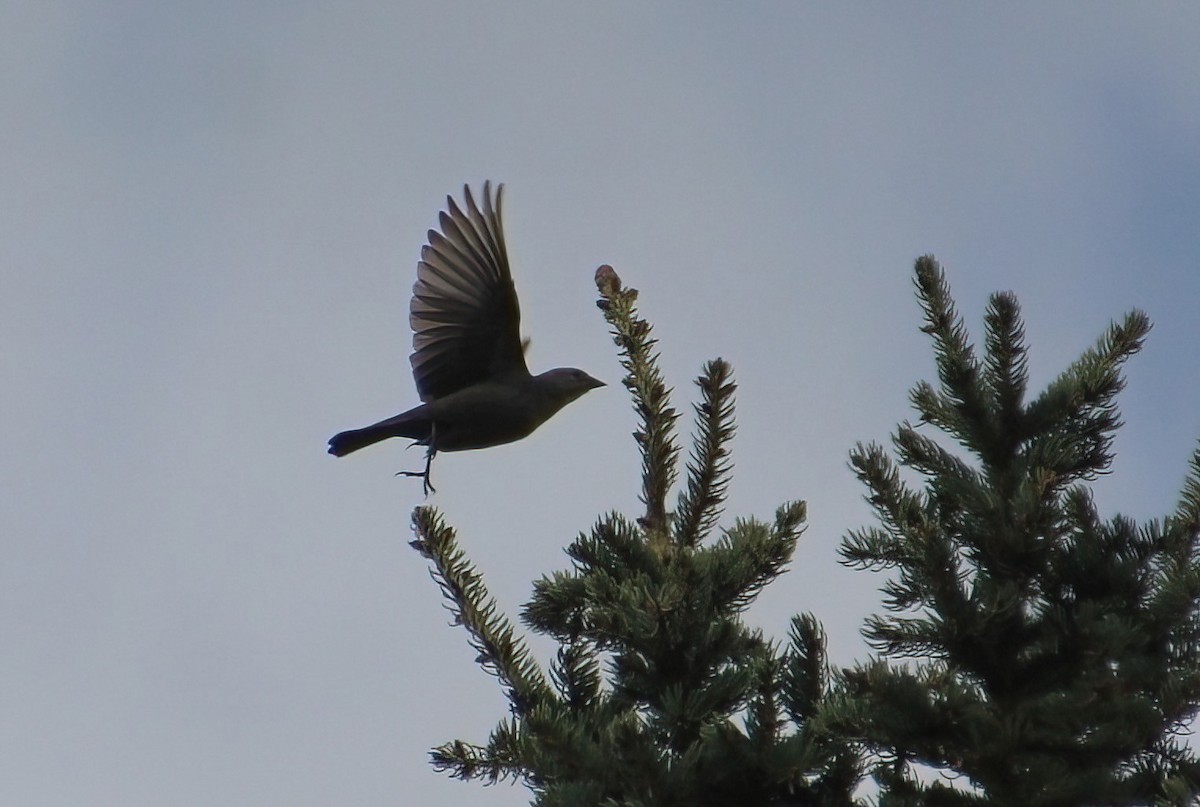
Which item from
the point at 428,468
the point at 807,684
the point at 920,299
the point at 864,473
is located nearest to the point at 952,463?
the point at 864,473

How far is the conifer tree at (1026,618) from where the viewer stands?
322 cm

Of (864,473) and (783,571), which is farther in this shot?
(864,473)

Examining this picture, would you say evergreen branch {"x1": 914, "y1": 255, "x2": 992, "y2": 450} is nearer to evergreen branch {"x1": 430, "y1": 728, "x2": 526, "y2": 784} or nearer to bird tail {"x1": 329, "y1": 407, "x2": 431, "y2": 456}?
evergreen branch {"x1": 430, "y1": 728, "x2": 526, "y2": 784}

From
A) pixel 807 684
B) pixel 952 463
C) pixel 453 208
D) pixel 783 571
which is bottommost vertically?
pixel 807 684

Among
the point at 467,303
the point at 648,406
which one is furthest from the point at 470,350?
the point at 648,406

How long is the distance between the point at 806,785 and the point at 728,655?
0.36 metres

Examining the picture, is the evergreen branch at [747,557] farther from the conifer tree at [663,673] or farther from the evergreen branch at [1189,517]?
the evergreen branch at [1189,517]

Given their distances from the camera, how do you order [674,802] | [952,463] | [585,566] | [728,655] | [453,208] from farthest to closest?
1. [453,208]
2. [952,463]
3. [585,566]
4. [728,655]
5. [674,802]

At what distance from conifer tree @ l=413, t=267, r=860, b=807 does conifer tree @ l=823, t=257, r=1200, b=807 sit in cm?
21

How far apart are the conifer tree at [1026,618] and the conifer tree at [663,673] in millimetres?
206

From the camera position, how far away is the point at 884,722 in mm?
3211

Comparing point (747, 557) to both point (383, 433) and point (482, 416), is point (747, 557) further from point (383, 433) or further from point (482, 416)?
point (383, 433)

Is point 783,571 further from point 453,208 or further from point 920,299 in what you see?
point 453,208

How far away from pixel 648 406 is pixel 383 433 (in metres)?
3.56
